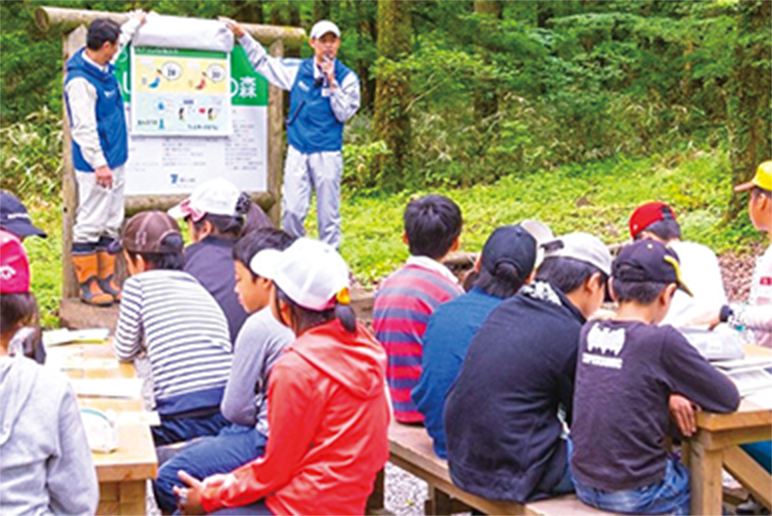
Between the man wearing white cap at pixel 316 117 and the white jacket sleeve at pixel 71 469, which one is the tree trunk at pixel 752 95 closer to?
the man wearing white cap at pixel 316 117

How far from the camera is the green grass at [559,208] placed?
36.5 ft

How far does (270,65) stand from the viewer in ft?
25.4

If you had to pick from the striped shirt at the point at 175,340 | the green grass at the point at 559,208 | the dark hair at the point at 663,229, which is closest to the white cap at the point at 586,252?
the dark hair at the point at 663,229

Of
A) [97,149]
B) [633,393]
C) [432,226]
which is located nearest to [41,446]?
[633,393]

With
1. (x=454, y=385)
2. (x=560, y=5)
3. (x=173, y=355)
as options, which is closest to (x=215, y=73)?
(x=173, y=355)

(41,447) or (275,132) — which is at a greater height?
(275,132)

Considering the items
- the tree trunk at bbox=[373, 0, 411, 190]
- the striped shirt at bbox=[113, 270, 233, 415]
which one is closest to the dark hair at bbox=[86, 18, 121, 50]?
the striped shirt at bbox=[113, 270, 233, 415]

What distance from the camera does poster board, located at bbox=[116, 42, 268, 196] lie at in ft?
24.2

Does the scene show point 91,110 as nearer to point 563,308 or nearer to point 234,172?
point 234,172

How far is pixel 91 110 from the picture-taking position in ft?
22.7

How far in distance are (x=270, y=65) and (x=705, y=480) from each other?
5078 mm

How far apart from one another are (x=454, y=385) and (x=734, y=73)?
9.09 meters

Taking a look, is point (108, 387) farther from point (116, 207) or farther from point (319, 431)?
point (116, 207)

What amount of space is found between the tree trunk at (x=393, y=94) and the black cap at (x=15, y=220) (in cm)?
1110
